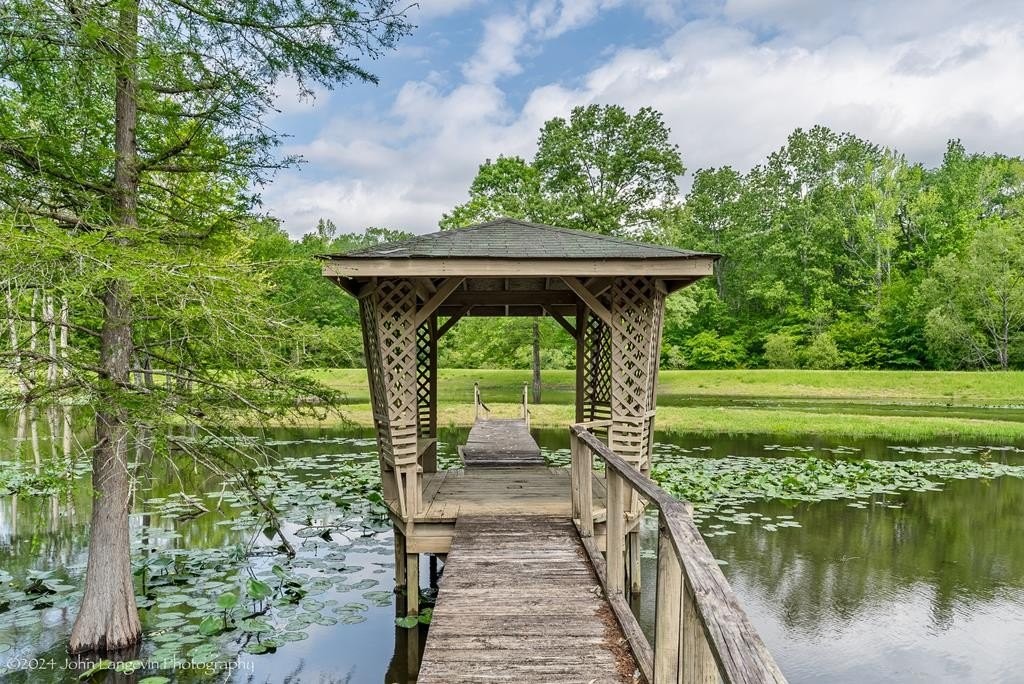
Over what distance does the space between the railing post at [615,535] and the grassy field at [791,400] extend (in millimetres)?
11565

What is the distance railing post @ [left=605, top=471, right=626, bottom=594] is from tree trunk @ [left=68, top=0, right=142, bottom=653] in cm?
376

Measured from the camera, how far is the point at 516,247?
6.40m

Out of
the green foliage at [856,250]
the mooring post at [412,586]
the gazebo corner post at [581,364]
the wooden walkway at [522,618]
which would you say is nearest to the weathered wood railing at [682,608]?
the wooden walkway at [522,618]

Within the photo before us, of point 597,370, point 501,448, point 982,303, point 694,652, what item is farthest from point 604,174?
point 694,652

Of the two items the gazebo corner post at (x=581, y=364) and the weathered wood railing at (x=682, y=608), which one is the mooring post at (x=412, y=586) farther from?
the gazebo corner post at (x=581, y=364)

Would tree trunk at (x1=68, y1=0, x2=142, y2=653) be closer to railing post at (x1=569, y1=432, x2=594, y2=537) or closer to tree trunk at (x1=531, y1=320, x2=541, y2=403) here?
railing post at (x1=569, y1=432, x2=594, y2=537)

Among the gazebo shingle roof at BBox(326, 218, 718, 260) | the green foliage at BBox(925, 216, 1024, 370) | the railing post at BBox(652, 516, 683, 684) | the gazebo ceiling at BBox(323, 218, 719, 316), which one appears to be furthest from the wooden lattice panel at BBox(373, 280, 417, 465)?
the green foliage at BBox(925, 216, 1024, 370)

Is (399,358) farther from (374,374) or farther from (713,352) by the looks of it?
(713,352)

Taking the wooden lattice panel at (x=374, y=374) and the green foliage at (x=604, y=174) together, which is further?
Answer: the green foliage at (x=604, y=174)

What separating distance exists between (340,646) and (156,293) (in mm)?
3443

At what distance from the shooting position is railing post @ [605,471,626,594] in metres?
4.12

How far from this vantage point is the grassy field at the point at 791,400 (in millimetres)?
17266

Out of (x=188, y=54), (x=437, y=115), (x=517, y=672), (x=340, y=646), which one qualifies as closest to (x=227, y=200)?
(x=188, y=54)

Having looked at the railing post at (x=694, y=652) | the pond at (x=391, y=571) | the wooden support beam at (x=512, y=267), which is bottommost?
the pond at (x=391, y=571)
